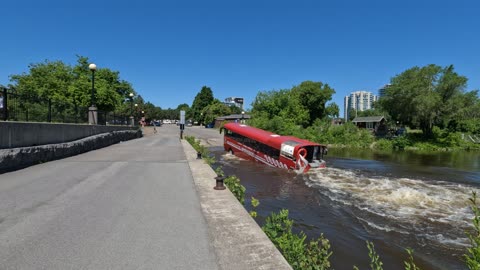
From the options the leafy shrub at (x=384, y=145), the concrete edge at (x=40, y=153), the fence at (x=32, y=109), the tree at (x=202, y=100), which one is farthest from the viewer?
the tree at (x=202, y=100)

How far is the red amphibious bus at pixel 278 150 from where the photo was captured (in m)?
→ 17.3

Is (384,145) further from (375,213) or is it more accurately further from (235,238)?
(235,238)

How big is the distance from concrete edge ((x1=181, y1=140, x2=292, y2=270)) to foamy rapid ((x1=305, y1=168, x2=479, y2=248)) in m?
4.99

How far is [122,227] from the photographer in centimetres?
476

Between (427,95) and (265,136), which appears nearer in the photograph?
(265,136)

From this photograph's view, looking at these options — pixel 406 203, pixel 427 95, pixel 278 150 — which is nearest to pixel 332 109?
pixel 427 95

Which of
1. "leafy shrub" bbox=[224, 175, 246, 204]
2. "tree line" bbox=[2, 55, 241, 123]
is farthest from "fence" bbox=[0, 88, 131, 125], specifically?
"leafy shrub" bbox=[224, 175, 246, 204]

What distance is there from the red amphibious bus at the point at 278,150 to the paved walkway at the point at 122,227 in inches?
390

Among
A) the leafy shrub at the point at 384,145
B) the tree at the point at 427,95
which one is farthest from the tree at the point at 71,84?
the tree at the point at 427,95

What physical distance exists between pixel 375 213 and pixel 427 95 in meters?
42.3

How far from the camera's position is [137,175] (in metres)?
9.80

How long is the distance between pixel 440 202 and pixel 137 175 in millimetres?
11134

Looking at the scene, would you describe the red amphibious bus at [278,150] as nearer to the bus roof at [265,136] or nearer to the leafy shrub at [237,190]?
the bus roof at [265,136]

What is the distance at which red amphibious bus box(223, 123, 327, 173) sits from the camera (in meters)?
17.3
